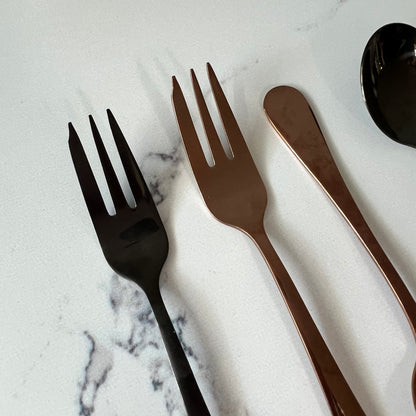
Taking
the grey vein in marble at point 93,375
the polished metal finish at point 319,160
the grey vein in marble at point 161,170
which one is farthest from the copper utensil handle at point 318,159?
the grey vein in marble at point 93,375

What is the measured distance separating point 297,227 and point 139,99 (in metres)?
0.23

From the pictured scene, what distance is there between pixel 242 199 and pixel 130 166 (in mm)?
115

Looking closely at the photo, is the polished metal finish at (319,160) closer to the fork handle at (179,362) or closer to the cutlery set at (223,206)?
the cutlery set at (223,206)

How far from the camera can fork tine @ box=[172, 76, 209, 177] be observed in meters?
0.50

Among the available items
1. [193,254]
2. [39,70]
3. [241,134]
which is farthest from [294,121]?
[39,70]

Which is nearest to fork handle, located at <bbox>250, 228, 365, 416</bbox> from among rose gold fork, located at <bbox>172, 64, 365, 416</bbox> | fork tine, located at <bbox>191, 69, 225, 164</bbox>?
rose gold fork, located at <bbox>172, 64, 365, 416</bbox>

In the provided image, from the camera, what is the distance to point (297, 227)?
0.48m

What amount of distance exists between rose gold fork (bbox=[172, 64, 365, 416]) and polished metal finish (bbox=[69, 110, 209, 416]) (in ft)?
0.18

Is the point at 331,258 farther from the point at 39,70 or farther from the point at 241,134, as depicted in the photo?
the point at 39,70

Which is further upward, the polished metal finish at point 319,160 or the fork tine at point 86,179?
the fork tine at point 86,179

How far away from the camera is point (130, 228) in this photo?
18.6 inches

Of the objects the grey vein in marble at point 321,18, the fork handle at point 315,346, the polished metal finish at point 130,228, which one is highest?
the grey vein in marble at point 321,18

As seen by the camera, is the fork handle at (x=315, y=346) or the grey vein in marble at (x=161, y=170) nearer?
the fork handle at (x=315, y=346)

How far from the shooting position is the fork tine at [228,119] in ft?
1.66
